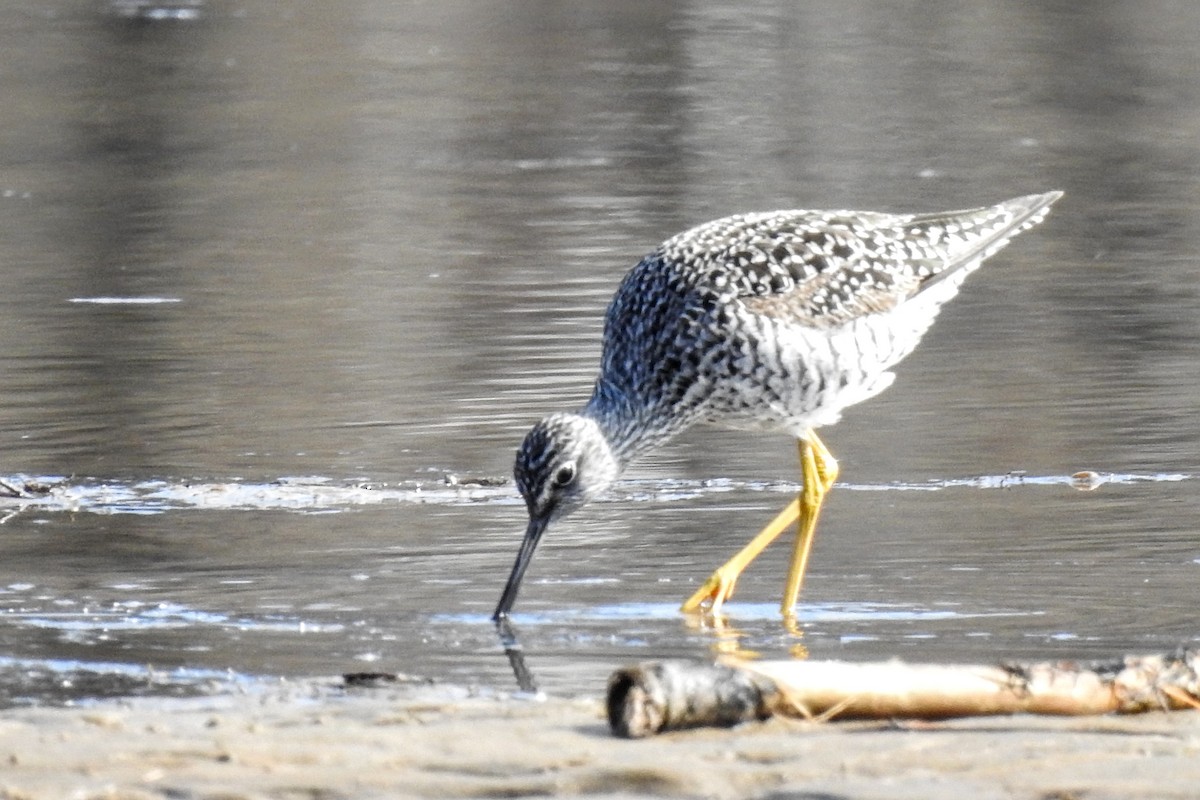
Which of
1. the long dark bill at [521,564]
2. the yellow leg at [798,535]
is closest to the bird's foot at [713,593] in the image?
the yellow leg at [798,535]

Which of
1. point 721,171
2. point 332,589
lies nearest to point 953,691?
point 332,589

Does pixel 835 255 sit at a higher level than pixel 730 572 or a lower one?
higher

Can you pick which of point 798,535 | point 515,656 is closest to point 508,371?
point 798,535

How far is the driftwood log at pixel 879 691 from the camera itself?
15.4 ft

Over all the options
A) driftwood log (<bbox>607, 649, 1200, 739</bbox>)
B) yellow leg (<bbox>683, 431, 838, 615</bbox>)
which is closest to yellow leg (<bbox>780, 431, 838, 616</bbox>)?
yellow leg (<bbox>683, 431, 838, 615</bbox>)

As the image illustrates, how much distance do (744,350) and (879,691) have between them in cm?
283

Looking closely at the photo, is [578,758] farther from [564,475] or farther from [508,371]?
[508,371]

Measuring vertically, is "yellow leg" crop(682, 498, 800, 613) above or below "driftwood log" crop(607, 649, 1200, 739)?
below

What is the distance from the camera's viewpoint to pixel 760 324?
755cm

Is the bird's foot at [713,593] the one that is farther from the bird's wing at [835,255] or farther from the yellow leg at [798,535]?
the bird's wing at [835,255]

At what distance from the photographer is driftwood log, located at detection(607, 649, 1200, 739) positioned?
4.68m

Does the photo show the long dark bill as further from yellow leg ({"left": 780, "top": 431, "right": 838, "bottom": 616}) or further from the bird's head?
yellow leg ({"left": 780, "top": 431, "right": 838, "bottom": 616})

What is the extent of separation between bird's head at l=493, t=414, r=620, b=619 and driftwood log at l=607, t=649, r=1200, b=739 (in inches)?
86.3

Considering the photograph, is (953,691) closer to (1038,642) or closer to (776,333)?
(1038,642)
